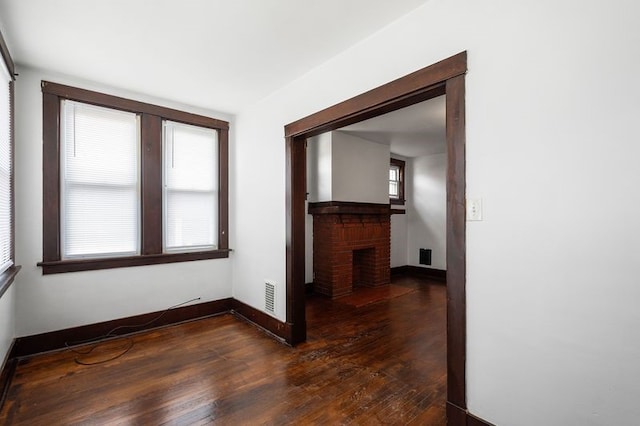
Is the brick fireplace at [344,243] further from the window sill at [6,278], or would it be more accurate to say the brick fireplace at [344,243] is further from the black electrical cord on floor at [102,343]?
the window sill at [6,278]

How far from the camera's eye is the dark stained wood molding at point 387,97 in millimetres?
1765

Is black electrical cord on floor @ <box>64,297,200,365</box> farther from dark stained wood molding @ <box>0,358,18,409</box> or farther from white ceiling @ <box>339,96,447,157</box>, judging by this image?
white ceiling @ <box>339,96,447,157</box>

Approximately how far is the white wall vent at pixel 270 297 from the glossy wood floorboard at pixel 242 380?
279 mm

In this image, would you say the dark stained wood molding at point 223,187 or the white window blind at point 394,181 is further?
the white window blind at point 394,181

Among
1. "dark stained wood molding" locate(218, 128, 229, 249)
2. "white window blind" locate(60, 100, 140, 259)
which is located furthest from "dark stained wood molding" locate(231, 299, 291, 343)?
"white window blind" locate(60, 100, 140, 259)

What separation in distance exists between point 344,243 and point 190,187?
2.48 meters

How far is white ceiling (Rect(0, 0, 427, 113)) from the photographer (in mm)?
1923

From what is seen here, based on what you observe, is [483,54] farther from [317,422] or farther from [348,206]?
[348,206]

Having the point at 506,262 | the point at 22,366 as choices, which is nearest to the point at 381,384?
the point at 506,262

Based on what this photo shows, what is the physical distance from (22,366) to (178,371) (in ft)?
4.40

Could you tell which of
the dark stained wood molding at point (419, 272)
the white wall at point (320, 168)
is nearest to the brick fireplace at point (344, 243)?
the white wall at point (320, 168)

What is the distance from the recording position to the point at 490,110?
160 centimetres

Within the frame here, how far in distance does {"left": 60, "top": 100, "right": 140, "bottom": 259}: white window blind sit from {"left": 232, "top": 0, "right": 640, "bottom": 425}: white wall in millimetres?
3051

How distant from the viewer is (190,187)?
146 inches
